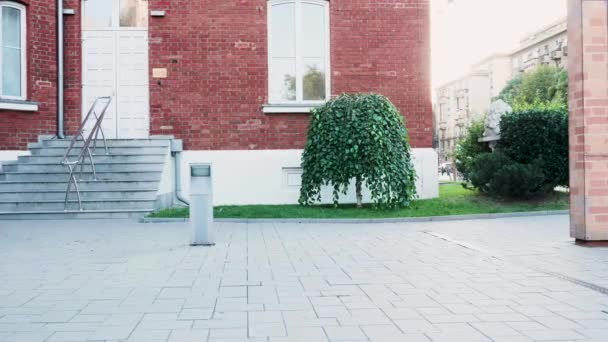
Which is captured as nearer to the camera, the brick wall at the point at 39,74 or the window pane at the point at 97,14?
the brick wall at the point at 39,74

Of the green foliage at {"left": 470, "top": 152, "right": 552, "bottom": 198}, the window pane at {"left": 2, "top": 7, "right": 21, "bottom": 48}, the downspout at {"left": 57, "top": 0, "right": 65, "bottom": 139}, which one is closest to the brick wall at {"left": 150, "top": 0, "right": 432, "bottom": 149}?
the downspout at {"left": 57, "top": 0, "right": 65, "bottom": 139}

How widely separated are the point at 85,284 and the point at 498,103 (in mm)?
13449

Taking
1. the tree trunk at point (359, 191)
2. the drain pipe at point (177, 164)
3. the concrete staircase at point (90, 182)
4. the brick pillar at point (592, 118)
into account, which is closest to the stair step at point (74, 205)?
the concrete staircase at point (90, 182)

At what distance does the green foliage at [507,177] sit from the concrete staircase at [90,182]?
7094mm

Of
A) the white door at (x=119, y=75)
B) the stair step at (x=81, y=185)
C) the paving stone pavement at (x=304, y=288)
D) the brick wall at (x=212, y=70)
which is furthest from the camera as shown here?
the white door at (x=119, y=75)

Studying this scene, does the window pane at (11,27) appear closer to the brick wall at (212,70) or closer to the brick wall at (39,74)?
the brick wall at (39,74)

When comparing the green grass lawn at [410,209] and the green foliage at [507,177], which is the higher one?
the green foliage at [507,177]

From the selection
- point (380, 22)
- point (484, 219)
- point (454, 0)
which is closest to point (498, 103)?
point (454, 0)

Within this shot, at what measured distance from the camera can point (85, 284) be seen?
5680mm

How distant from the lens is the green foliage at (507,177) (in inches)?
536

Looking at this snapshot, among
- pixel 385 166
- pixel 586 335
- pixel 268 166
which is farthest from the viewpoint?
pixel 268 166

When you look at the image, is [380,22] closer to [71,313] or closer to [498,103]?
[498,103]

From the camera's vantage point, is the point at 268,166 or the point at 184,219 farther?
the point at 268,166

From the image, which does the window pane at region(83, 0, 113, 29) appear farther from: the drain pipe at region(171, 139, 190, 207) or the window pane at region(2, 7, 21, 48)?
the drain pipe at region(171, 139, 190, 207)
